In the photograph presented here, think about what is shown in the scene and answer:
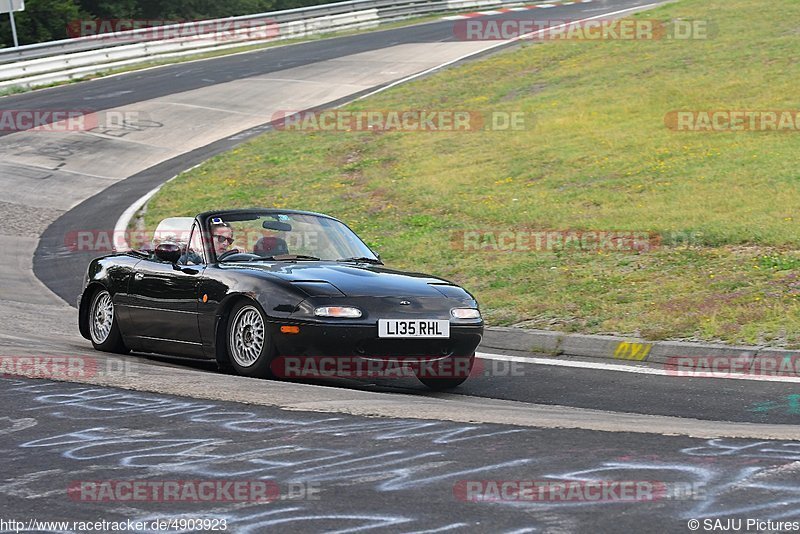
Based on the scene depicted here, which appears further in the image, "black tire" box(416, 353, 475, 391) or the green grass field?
the green grass field

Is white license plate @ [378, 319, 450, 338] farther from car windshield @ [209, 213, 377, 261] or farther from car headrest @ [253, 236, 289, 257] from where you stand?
car headrest @ [253, 236, 289, 257]

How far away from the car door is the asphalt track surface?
289mm

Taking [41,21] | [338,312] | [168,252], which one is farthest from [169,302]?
[41,21]

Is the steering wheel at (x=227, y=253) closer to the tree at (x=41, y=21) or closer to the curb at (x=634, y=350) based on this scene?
the curb at (x=634, y=350)

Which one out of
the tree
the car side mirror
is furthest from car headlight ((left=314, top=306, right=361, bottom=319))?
the tree

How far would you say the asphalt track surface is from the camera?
16.0 ft

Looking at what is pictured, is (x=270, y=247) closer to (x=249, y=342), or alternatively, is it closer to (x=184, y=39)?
(x=249, y=342)

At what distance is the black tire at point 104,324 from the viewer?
1049cm

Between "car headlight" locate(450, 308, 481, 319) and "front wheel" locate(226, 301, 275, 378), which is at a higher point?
"car headlight" locate(450, 308, 481, 319)

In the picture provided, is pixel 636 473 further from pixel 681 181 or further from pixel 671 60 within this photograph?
pixel 671 60

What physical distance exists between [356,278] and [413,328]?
0.66 m

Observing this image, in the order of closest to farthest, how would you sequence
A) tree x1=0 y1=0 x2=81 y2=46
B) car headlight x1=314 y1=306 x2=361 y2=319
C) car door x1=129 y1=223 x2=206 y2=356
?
car headlight x1=314 y1=306 x2=361 y2=319, car door x1=129 y1=223 x2=206 y2=356, tree x1=0 y1=0 x2=81 y2=46

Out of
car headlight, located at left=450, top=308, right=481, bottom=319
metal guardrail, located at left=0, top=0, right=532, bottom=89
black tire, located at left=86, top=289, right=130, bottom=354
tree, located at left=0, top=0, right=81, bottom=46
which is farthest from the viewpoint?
tree, located at left=0, top=0, right=81, bottom=46

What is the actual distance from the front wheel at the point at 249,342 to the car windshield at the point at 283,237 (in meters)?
0.75
